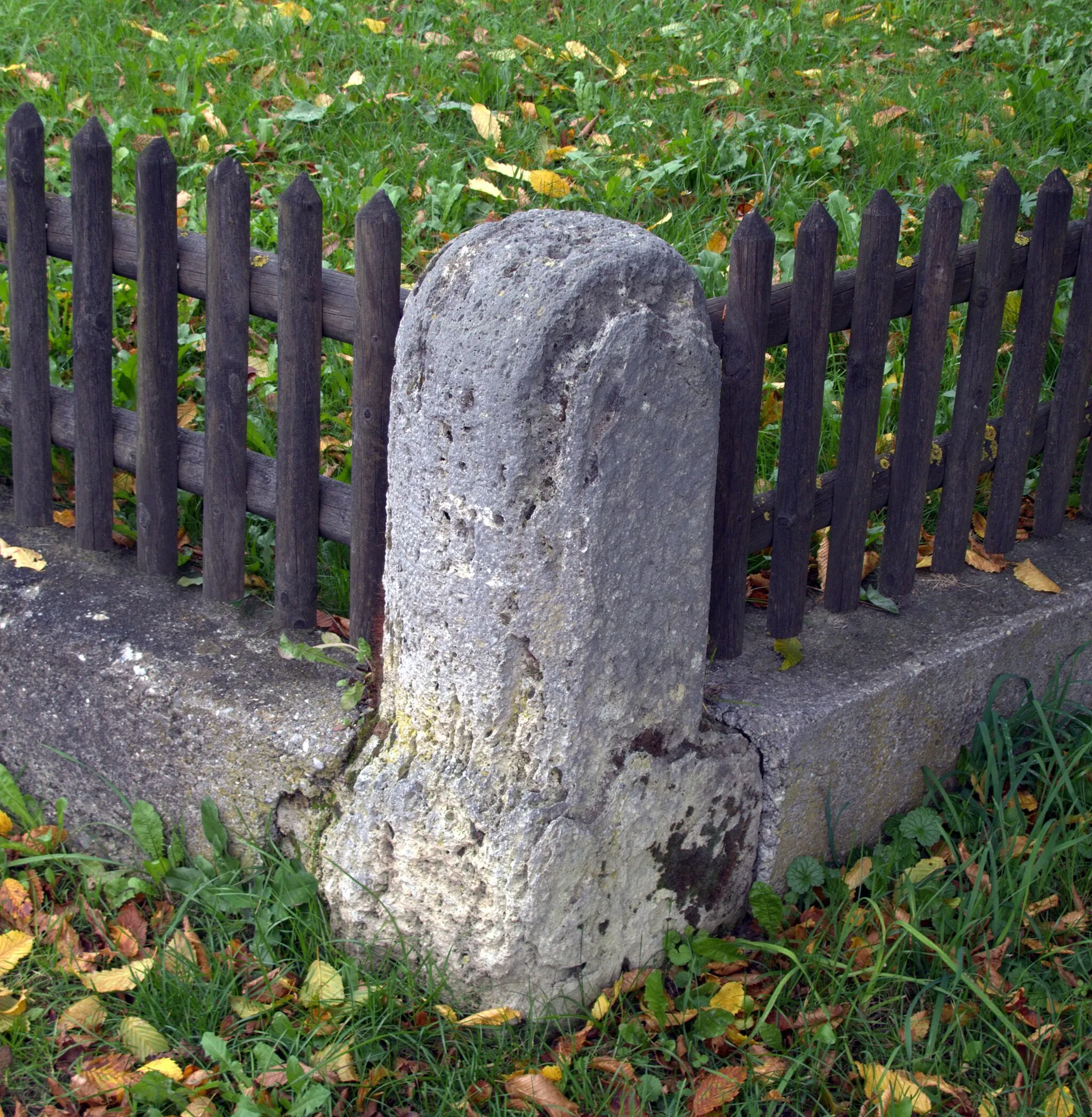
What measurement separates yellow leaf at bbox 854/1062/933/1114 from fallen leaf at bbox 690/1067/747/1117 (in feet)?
0.71

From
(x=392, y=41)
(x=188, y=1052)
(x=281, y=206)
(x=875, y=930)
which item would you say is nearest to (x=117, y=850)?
(x=188, y=1052)

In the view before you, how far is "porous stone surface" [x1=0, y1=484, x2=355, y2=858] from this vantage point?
7.61 feet

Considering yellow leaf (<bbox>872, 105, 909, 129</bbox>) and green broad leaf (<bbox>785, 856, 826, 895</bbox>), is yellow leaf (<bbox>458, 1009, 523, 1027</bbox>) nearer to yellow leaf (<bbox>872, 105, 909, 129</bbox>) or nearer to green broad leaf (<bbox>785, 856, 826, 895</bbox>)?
green broad leaf (<bbox>785, 856, 826, 895</bbox>)

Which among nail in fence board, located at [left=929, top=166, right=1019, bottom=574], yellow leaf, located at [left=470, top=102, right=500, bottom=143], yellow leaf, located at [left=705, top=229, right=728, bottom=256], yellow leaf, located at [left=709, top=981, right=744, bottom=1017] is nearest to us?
yellow leaf, located at [left=709, top=981, right=744, bottom=1017]

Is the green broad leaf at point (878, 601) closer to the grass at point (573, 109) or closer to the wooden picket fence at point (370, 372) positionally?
the wooden picket fence at point (370, 372)

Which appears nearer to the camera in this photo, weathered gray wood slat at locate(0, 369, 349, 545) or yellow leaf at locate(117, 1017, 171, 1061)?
yellow leaf at locate(117, 1017, 171, 1061)

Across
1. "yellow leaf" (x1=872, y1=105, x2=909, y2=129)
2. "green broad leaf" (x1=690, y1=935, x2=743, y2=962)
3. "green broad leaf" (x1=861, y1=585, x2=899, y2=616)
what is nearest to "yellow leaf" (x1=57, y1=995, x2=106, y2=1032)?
"green broad leaf" (x1=690, y1=935, x2=743, y2=962)

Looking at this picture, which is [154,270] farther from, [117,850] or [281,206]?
[117,850]

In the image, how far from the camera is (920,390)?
2.66 meters

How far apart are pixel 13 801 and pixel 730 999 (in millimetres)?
1626

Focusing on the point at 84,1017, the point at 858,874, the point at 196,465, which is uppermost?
the point at 196,465

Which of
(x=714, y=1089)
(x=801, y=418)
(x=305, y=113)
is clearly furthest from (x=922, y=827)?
(x=305, y=113)

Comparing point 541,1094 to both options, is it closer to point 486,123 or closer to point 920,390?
point 920,390

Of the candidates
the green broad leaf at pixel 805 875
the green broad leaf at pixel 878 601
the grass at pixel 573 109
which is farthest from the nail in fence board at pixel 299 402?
the green broad leaf at pixel 878 601
